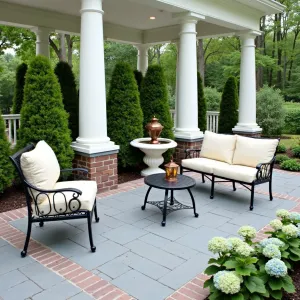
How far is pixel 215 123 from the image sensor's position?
11.1 meters

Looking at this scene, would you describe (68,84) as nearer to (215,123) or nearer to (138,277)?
(138,277)

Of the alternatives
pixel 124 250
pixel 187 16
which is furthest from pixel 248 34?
pixel 124 250

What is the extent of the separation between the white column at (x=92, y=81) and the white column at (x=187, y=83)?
2.30 m

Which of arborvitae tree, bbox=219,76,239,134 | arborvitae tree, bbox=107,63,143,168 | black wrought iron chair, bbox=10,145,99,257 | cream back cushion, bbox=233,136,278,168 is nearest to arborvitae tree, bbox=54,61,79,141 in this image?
arborvitae tree, bbox=107,63,143,168

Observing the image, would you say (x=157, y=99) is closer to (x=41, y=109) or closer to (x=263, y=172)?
(x=41, y=109)

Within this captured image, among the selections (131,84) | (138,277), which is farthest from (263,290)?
(131,84)

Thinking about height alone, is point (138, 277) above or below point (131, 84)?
below

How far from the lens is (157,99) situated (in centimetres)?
668

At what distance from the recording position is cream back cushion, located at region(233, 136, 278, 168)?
15.7 feet

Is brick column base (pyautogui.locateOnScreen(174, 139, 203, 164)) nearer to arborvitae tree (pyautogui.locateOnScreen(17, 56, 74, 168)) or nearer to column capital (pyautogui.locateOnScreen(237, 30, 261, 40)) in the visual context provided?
arborvitae tree (pyautogui.locateOnScreen(17, 56, 74, 168))

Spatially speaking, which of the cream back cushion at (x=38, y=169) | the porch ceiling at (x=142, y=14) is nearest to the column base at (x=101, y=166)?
the cream back cushion at (x=38, y=169)

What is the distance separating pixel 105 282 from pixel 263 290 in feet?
4.05

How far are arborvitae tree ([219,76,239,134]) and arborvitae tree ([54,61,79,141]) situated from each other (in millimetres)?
5367

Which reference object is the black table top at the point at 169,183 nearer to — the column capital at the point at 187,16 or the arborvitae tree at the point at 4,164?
the arborvitae tree at the point at 4,164
